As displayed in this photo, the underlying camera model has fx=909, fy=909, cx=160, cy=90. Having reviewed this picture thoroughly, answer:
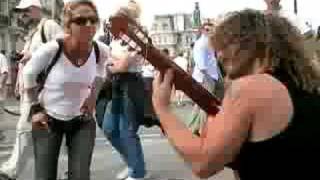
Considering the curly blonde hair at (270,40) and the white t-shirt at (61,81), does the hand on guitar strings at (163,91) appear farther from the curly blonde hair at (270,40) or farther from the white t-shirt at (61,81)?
the white t-shirt at (61,81)

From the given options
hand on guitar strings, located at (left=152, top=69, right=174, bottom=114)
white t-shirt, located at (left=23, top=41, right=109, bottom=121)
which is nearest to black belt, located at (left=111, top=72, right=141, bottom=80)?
white t-shirt, located at (left=23, top=41, right=109, bottom=121)

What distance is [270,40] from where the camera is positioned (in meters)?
3.24

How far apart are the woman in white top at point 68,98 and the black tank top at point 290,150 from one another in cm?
283

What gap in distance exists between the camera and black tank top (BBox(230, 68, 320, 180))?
3146mm

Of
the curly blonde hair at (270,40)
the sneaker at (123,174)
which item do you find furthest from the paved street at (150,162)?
the curly blonde hair at (270,40)

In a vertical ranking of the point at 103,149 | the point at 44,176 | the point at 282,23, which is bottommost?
the point at 103,149

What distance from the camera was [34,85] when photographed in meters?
5.96

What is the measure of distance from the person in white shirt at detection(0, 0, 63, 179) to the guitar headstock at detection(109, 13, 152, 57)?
156 inches

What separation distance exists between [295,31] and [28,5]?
5122mm

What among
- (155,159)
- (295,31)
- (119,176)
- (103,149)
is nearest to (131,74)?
(119,176)

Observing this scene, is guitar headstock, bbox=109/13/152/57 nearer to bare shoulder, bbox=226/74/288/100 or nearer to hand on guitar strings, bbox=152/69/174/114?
hand on guitar strings, bbox=152/69/174/114

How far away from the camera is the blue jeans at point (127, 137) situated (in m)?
8.62

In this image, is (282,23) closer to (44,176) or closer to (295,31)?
(295,31)

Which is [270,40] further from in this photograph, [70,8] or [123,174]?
[123,174]
